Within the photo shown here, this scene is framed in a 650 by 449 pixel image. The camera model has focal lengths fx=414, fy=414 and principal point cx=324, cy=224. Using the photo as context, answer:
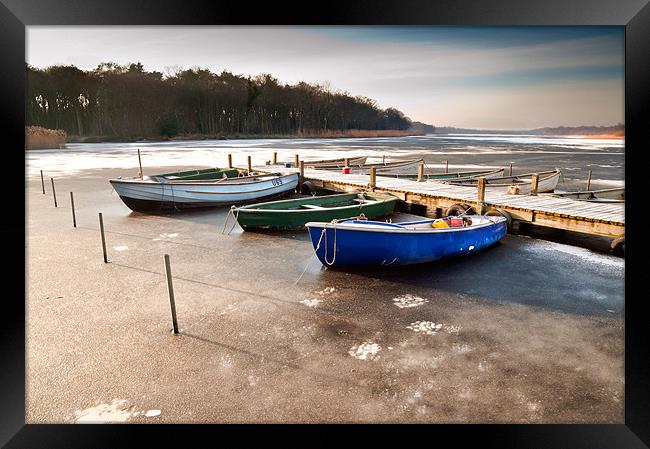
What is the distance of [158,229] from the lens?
13.2m

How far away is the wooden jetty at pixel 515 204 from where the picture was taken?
34.6 feet

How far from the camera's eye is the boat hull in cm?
1526

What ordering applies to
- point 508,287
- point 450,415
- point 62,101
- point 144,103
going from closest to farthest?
point 450,415
point 508,287
point 62,101
point 144,103

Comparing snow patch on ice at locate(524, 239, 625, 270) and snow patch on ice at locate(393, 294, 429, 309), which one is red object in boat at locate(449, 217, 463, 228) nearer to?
snow patch on ice at locate(524, 239, 625, 270)

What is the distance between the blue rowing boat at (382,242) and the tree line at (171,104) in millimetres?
59899

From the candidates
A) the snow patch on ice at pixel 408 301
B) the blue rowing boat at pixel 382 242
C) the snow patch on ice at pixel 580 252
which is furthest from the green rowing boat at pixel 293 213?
the snow patch on ice at pixel 408 301

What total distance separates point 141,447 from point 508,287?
24.4ft

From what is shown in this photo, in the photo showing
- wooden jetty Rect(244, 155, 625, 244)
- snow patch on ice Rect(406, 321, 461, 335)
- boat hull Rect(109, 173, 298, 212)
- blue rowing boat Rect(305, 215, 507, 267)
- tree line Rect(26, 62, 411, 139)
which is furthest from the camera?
tree line Rect(26, 62, 411, 139)

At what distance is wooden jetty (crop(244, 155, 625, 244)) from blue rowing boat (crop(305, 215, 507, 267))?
311cm

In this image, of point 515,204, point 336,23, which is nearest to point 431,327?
point 336,23

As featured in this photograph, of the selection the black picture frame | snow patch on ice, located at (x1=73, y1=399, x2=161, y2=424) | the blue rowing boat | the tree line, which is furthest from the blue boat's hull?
the tree line
